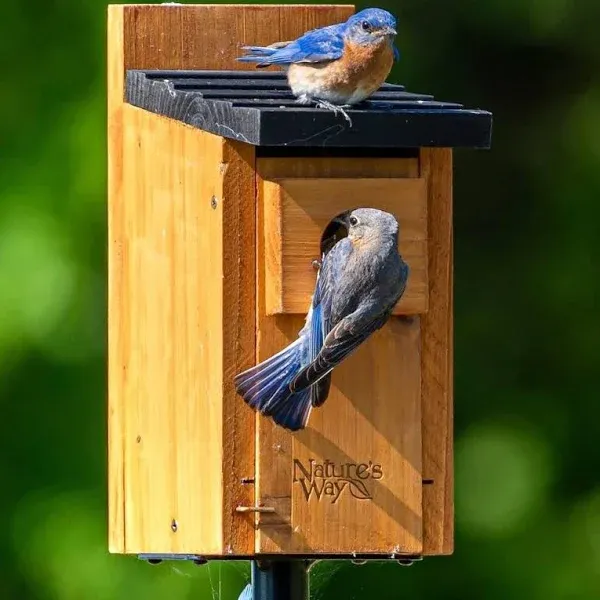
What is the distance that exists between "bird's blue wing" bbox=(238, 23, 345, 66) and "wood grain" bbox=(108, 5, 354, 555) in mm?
303

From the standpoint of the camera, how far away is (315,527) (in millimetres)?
5316

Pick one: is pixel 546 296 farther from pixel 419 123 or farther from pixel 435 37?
pixel 419 123

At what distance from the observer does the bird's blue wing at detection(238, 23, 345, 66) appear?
548 centimetres

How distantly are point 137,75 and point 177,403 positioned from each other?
0.89m

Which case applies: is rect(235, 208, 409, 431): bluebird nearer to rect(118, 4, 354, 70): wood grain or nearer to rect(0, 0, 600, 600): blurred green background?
rect(118, 4, 354, 70): wood grain

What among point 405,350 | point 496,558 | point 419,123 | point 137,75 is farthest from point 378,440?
point 496,558

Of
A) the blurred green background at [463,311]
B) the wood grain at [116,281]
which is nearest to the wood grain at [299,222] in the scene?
the wood grain at [116,281]

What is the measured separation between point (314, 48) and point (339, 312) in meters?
0.71

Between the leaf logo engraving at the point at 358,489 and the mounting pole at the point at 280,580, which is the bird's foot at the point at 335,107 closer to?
the leaf logo engraving at the point at 358,489

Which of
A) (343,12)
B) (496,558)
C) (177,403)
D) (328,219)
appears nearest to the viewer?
(328,219)

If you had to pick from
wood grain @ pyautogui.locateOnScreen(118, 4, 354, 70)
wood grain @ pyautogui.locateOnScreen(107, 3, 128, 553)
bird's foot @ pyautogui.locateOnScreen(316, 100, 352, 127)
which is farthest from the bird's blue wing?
wood grain @ pyautogui.locateOnScreen(107, 3, 128, 553)

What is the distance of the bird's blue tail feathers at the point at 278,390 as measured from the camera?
5207 millimetres

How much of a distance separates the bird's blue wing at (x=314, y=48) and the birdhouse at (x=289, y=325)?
0.32 feet

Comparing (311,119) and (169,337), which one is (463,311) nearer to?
(169,337)
